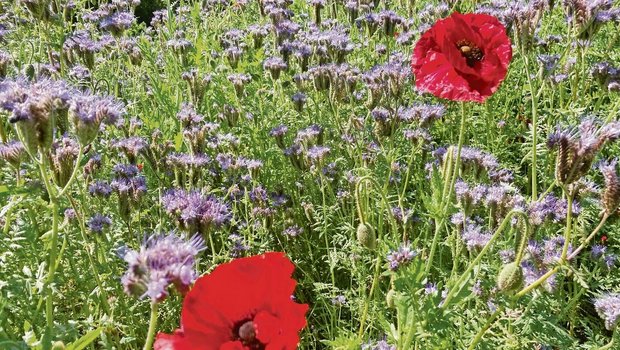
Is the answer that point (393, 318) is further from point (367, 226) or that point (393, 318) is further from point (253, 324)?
point (253, 324)

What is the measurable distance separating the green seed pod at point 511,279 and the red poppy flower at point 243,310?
0.78 m

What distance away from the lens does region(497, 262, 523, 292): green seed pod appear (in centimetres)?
164

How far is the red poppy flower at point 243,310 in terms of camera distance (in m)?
1.07

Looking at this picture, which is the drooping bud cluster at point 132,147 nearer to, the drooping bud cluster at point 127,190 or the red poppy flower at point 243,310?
the drooping bud cluster at point 127,190

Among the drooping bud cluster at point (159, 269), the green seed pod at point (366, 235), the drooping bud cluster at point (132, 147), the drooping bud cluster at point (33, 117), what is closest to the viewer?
the drooping bud cluster at point (159, 269)

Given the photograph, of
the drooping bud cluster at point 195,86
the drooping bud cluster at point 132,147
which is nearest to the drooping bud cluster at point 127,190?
the drooping bud cluster at point 132,147

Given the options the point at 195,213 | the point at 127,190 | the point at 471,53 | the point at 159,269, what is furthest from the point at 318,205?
the point at 159,269

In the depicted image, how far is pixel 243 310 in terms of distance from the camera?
1142mm

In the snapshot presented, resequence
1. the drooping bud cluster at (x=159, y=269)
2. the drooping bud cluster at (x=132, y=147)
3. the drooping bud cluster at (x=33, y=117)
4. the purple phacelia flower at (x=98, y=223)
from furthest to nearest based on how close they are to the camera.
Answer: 1. the drooping bud cluster at (x=132, y=147)
2. the purple phacelia flower at (x=98, y=223)
3. the drooping bud cluster at (x=33, y=117)
4. the drooping bud cluster at (x=159, y=269)

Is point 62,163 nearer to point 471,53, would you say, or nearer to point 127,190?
point 127,190

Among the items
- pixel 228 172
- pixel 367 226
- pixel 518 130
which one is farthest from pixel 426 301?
pixel 518 130

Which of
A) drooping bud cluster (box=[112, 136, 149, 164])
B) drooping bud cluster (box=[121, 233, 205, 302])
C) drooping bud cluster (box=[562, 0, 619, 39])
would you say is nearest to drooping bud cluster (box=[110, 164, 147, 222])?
drooping bud cluster (box=[112, 136, 149, 164])

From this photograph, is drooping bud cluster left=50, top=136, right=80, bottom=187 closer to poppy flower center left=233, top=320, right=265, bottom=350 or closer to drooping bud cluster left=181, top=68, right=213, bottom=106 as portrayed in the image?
poppy flower center left=233, top=320, right=265, bottom=350

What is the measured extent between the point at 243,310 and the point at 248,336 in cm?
5
